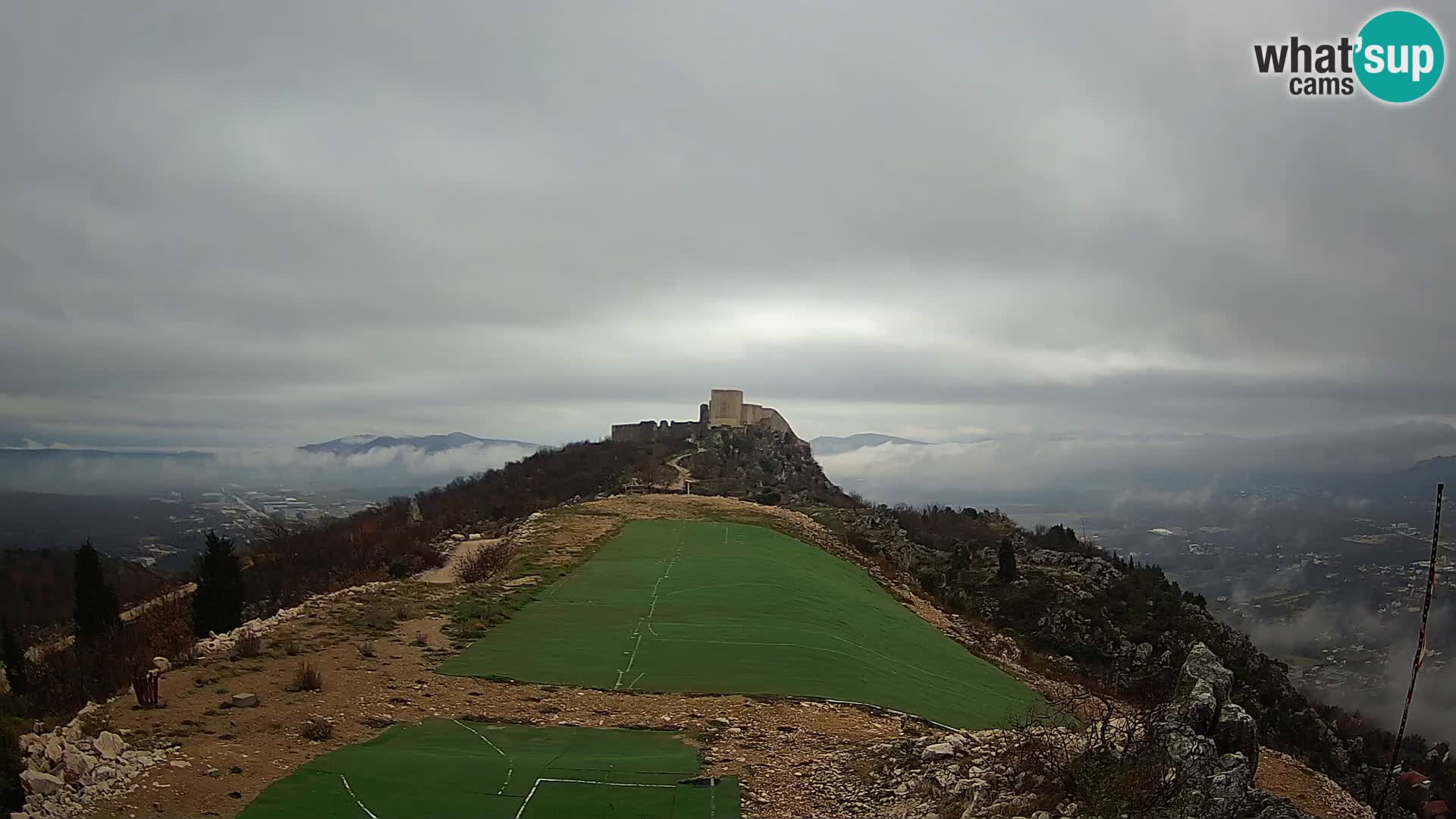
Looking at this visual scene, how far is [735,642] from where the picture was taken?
15773 mm

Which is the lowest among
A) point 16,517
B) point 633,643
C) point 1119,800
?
point 16,517

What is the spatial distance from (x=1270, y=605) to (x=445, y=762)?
65450 millimetres

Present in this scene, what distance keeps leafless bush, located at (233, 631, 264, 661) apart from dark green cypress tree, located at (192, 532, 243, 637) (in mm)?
10459

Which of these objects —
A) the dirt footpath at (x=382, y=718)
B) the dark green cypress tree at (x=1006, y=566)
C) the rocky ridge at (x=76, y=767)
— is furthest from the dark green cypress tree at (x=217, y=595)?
the dark green cypress tree at (x=1006, y=566)

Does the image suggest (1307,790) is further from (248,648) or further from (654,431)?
(654,431)

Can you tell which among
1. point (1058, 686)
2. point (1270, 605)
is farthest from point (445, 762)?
point (1270, 605)

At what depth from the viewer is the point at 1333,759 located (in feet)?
86.4

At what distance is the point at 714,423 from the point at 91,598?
59.8m

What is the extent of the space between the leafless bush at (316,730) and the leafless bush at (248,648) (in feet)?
11.4

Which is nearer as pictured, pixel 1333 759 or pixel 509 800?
pixel 509 800

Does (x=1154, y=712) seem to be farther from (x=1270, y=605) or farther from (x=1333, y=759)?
(x=1270, y=605)

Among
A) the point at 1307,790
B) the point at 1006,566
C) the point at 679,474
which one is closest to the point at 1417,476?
the point at 1006,566

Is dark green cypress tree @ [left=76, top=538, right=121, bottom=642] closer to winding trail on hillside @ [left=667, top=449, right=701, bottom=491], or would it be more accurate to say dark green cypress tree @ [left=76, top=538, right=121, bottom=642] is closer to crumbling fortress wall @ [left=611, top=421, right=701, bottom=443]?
winding trail on hillside @ [left=667, top=449, right=701, bottom=491]

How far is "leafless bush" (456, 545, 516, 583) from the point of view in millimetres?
22272
